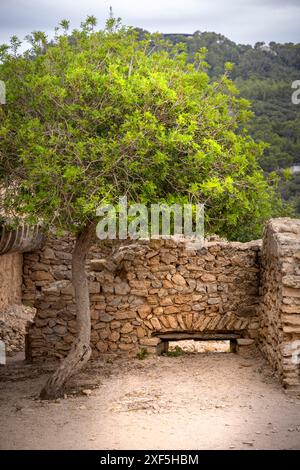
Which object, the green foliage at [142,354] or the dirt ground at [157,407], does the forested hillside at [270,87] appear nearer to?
the green foliage at [142,354]

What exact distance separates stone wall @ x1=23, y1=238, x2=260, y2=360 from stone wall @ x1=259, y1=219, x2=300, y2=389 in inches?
37.3

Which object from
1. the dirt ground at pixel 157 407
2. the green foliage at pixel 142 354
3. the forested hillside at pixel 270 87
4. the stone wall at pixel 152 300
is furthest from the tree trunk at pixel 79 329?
the forested hillside at pixel 270 87

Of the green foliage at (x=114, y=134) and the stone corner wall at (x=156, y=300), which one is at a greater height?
the green foliage at (x=114, y=134)

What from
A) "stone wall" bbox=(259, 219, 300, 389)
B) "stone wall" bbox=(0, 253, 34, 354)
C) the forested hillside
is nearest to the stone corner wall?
"stone wall" bbox=(259, 219, 300, 389)

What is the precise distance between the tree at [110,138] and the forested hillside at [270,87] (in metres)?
13.9

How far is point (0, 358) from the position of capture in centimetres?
1180

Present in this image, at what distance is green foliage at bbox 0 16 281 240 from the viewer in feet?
26.8

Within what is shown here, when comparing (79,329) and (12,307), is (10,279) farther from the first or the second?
(79,329)

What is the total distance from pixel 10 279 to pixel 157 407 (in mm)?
8275

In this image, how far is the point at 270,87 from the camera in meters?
28.1

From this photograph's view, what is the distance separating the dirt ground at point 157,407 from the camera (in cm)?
723

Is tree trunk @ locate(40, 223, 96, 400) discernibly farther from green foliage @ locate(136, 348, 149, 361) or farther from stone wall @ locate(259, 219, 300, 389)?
stone wall @ locate(259, 219, 300, 389)
